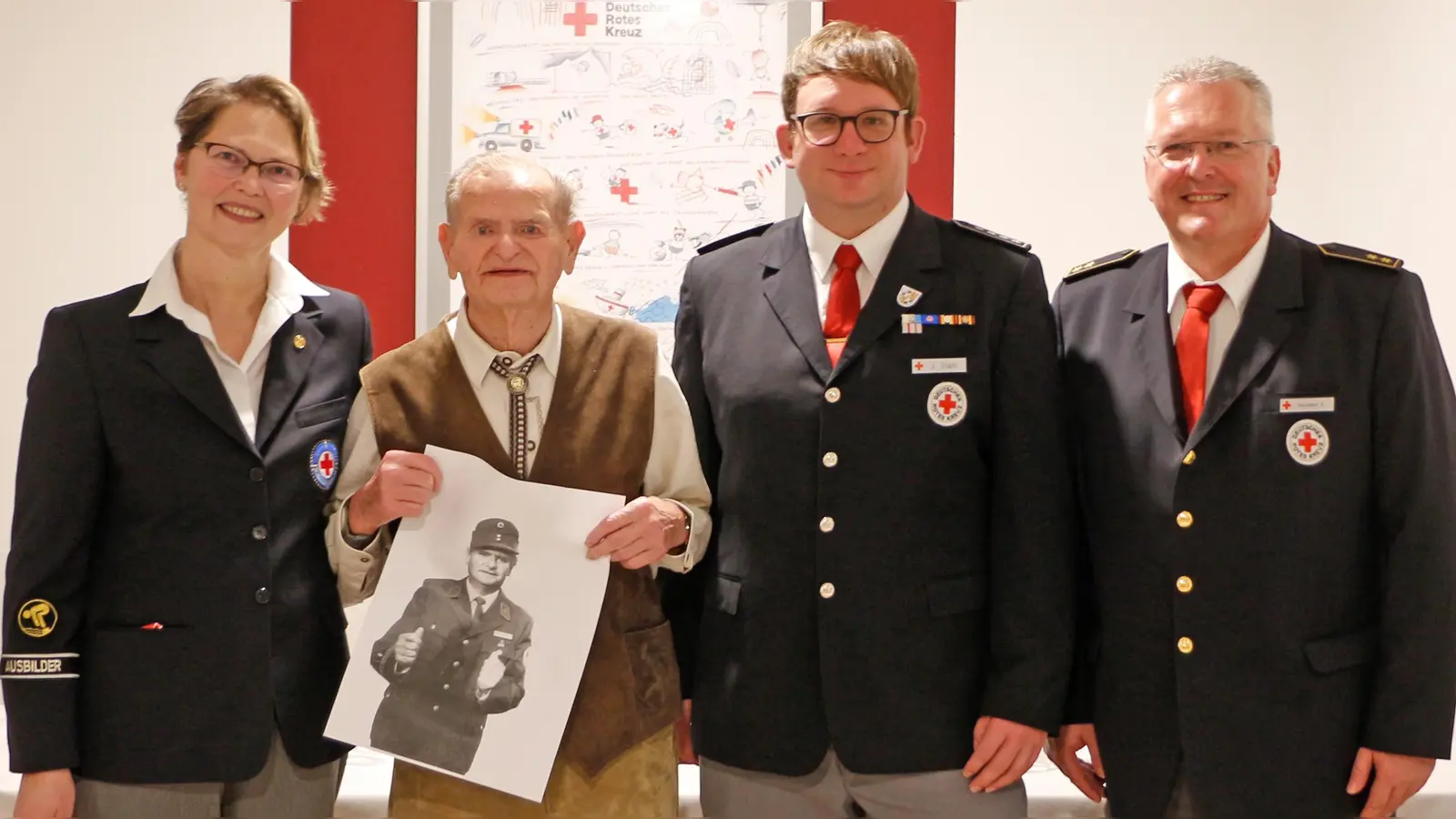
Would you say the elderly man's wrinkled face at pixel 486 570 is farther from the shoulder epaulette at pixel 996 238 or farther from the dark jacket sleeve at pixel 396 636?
the shoulder epaulette at pixel 996 238

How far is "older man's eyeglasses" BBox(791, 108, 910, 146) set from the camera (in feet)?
6.92

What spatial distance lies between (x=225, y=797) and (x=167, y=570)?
1.25ft

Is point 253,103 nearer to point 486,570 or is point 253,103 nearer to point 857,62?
point 486,570

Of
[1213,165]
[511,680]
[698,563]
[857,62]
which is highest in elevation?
[857,62]

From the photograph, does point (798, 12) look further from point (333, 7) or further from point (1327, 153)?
point (1327, 153)

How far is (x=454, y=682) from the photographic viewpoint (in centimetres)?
200

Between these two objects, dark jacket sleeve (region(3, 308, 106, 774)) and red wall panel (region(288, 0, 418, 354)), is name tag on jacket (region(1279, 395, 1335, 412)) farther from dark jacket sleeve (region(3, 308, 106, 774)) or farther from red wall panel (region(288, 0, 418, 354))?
red wall panel (region(288, 0, 418, 354))

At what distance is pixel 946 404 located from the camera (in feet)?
6.79

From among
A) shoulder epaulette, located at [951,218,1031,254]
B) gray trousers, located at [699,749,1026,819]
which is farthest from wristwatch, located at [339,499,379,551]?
shoulder epaulette, located at [951,218,1031,254]

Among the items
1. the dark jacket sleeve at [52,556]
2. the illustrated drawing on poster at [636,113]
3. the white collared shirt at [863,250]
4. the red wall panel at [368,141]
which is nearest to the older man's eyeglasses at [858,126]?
the white collared shirt at [863,250]

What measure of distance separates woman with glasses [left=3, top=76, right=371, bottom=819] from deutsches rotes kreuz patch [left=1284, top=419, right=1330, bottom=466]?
1.55 meters

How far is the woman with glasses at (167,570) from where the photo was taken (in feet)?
6.59

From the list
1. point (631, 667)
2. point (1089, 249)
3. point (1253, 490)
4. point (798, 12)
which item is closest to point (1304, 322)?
point (1253, 490)

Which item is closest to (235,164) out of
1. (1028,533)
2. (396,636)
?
(396,636)
